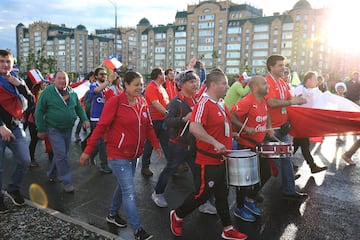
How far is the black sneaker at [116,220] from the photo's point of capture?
4.24 meters

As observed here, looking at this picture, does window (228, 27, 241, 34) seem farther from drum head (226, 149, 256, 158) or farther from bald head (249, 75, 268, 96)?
drum head (226, 149, 256, 158)

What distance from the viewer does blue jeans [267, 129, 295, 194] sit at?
493 centimetres

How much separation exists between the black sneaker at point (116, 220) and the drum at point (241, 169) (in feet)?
4.86

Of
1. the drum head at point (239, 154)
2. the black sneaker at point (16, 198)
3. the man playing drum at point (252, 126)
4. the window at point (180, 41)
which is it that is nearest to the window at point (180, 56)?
the window at point (180, 41)

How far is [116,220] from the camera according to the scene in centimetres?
427

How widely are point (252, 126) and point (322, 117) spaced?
241cm

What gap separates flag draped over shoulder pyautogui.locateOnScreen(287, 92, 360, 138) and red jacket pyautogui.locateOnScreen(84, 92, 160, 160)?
326 cm

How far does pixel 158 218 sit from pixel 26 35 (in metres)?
162

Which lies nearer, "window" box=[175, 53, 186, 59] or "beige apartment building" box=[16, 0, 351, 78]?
"beige apartment building" box=[16, 0, 351, 78]

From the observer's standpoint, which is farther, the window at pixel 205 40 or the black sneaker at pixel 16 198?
the window at pixel 205 40

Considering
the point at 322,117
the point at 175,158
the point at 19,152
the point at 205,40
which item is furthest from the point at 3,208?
the point at 205,40

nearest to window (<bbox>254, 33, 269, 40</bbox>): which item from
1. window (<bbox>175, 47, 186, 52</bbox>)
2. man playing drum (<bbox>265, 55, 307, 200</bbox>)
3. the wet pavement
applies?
window (<bbox>175, 47, 186, 52</bbox>)

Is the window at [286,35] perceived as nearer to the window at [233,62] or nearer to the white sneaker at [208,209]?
the window at [233,62]

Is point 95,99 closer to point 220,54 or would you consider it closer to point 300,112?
point 300,112
